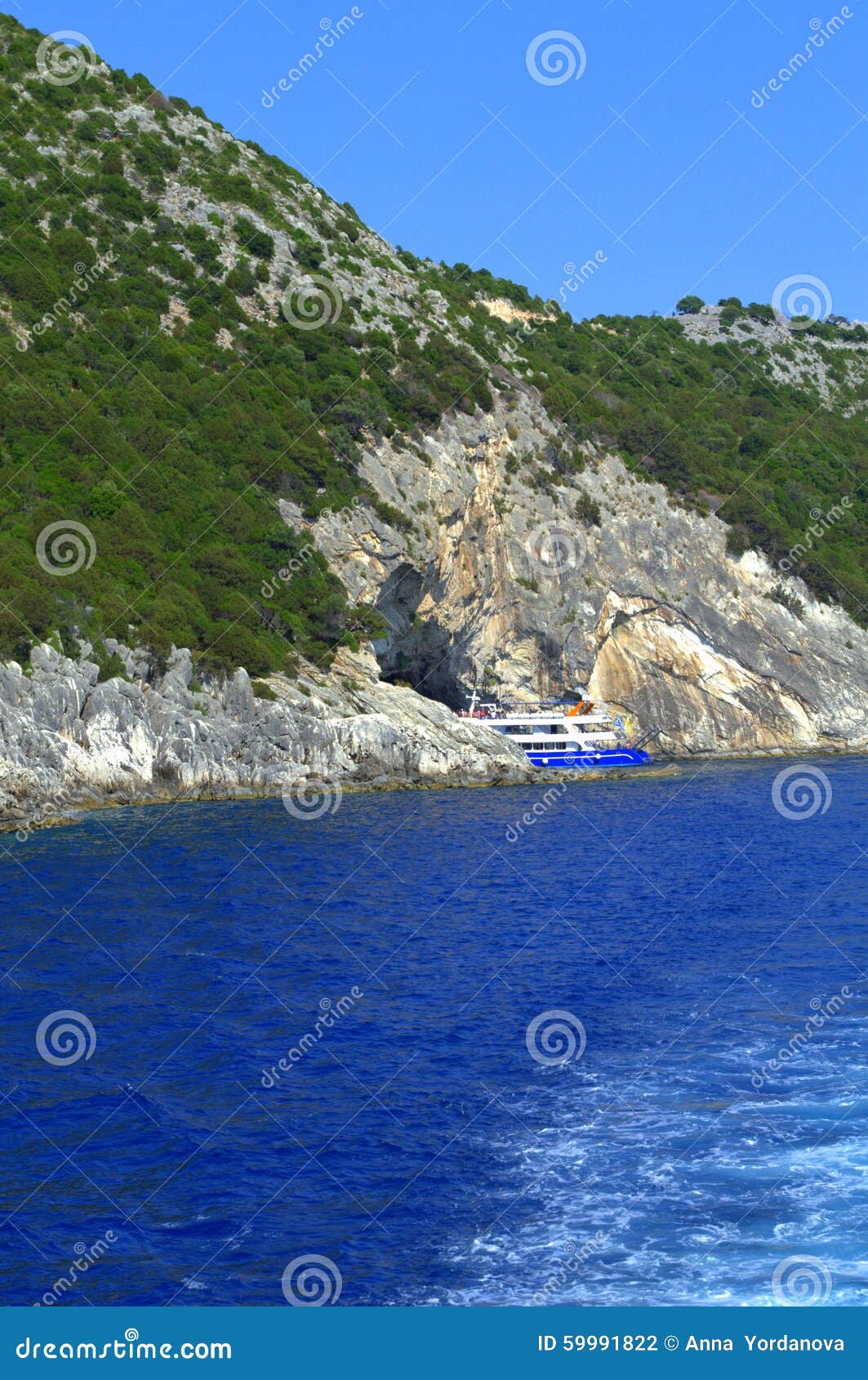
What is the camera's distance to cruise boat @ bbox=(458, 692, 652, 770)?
70.5 metres

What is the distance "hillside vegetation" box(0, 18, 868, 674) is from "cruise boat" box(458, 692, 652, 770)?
35.2ft

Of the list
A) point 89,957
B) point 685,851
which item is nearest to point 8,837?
point 89,957

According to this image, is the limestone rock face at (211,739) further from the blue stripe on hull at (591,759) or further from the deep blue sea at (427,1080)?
the deep blue sea at (427,1080)

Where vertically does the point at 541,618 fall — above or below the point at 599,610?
below

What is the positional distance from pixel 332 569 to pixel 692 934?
39.6 metres

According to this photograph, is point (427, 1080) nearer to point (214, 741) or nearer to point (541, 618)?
point (214, 741)

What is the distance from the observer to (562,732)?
72875 mm


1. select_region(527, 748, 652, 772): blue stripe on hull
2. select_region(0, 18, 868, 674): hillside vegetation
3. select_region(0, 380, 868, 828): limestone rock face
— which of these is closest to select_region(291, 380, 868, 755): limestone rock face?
select_region(0, 380, 868, 828): limestone rock face

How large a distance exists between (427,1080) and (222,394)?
58.5 metres

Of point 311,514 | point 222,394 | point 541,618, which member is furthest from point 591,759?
point 222,394

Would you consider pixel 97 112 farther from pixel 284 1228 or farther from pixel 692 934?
pixel 284 1228

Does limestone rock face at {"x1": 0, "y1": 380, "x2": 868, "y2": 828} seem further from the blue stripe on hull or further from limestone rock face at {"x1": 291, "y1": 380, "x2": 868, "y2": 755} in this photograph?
the blue stripe on hull

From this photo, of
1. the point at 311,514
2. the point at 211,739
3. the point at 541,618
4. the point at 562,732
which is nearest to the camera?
the point at 211,739

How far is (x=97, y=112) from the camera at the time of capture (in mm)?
88938
